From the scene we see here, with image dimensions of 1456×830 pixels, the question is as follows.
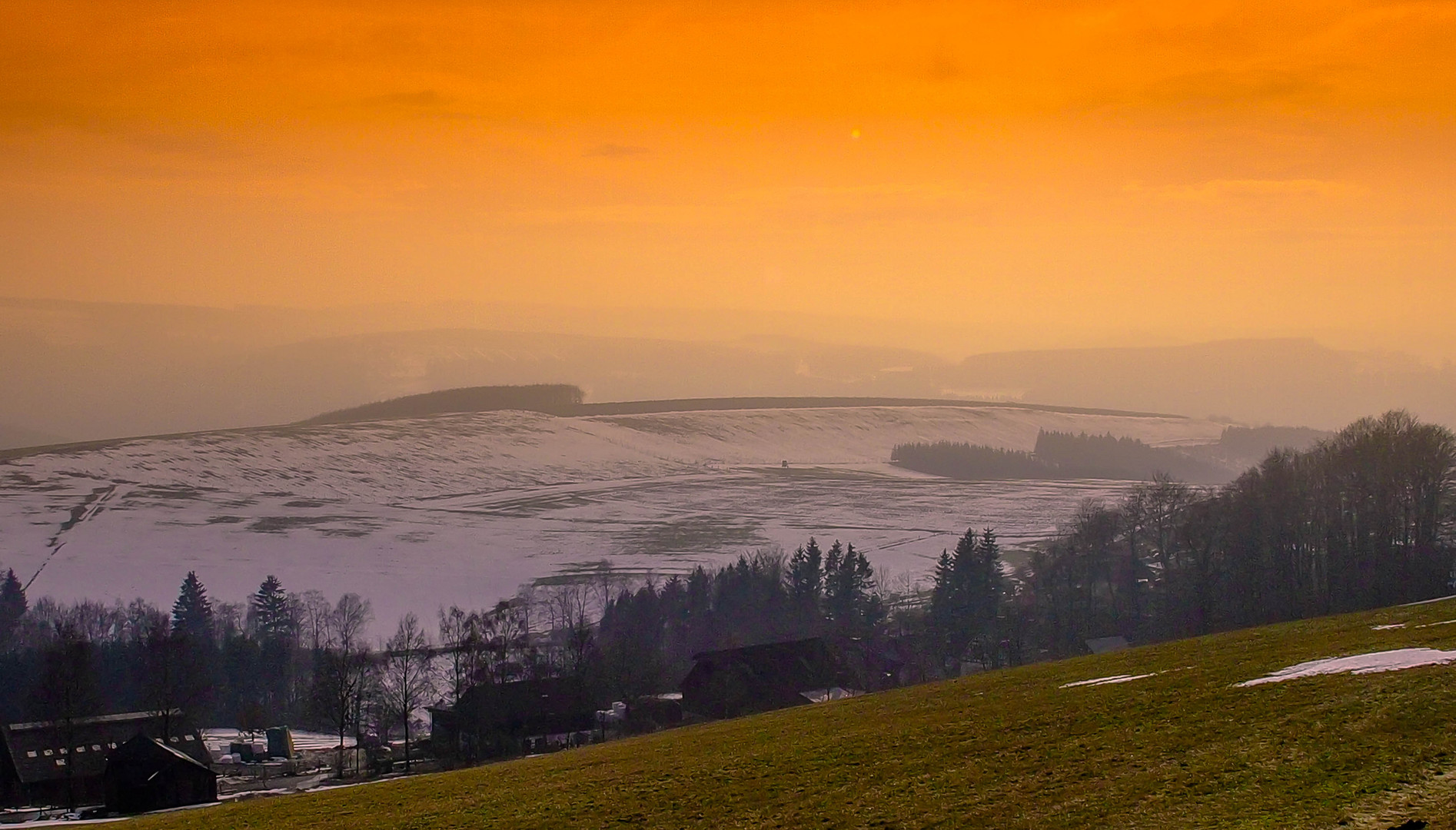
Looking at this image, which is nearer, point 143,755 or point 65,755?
point 143,755

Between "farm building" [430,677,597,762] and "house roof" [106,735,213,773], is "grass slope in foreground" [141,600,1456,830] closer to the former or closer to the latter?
"house roof" [106,735,213,773]

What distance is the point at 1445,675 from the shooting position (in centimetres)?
2206

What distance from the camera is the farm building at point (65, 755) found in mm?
56094

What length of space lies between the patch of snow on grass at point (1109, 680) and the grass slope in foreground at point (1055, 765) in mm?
487

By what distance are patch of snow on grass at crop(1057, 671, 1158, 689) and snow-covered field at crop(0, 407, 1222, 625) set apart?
259 ft

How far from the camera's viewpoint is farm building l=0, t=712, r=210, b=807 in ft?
184

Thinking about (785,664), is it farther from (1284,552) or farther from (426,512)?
(426,512)

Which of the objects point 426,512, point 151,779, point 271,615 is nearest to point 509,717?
point 151,779

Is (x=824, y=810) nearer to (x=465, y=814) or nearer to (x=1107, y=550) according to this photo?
(x=465, y=814)

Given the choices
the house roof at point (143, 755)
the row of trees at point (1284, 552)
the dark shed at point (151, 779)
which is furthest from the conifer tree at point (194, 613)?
the row of trees at point (1284, 552)

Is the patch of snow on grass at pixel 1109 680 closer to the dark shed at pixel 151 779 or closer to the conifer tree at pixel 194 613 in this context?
the dark shed at pixel 151 779

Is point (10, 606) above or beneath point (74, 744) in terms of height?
above

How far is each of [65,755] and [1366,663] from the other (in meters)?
58.4

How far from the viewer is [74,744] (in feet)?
195
